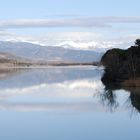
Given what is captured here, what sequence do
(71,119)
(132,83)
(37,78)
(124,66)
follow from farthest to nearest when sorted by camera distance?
(37,78), (124,66), (132,83), (71,119)

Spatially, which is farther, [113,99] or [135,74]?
[135,74]

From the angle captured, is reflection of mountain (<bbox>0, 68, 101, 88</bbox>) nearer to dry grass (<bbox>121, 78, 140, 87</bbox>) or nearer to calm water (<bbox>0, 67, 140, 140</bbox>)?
dry grass (<bbox>121, 78, 140, 87</bbox>)

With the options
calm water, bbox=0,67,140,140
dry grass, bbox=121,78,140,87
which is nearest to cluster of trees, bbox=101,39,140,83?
dry grass, bbox=121,78,140,87

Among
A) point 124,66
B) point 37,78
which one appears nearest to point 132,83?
point 124,66

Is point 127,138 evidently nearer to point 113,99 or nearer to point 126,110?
point 126,110

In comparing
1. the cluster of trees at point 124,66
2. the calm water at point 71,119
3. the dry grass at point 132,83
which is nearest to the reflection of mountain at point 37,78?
the cluster of trees at point 124,66

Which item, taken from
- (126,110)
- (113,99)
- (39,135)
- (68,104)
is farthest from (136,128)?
(113,99)

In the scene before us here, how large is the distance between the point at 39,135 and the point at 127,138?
3.89 m

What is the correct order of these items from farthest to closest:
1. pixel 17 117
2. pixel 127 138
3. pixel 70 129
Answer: pixel 17 117, pixel 70 129, pixel 127 138

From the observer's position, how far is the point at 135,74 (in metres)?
55.9

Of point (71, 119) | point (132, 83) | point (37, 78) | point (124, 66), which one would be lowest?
point (37, 78)

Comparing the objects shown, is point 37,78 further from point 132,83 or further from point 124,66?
point 132,83

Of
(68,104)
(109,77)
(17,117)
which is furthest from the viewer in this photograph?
(109,77)

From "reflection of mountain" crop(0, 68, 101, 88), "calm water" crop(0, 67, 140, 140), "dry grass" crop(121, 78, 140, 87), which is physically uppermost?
"calm water" crop(0, 67, 140, 140)
